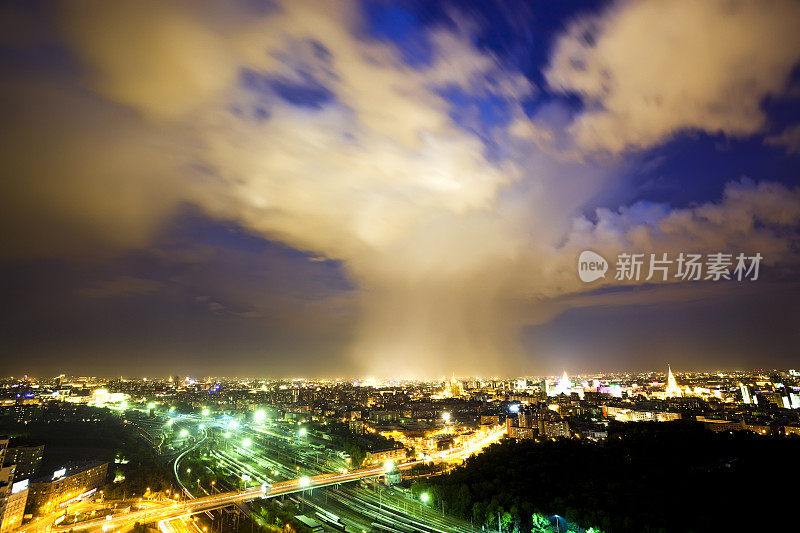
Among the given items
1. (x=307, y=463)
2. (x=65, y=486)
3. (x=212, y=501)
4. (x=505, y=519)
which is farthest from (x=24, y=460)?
(x=505, y=519)

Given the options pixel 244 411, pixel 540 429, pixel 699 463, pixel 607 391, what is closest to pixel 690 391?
pixel 607 391

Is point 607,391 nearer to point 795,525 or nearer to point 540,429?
point 540,429

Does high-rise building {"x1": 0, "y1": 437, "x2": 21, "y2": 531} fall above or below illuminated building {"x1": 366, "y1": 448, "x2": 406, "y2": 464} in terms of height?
above

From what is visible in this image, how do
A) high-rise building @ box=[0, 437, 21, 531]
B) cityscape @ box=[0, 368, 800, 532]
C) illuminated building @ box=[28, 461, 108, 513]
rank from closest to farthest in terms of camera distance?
high-rise building @ box=[0, 437, 21, 531]
cityscape @ box=[0, 368, 800, 532]
illuminated building @ box=[28, 461, 108, 513]

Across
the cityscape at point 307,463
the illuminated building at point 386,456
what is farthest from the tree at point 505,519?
the illuminated building at point 386,456

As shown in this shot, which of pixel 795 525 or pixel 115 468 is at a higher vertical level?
pixel 795 525

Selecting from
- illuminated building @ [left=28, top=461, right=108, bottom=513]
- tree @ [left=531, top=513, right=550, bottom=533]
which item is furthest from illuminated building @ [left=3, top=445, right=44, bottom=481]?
tree @ [left=531, top=513, right=550, bottom=533]

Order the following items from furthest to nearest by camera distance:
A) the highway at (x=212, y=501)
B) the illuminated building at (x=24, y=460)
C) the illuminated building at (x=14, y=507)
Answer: the illuminated building at (x=24, y=460)
the illuminated building at (x=14, y=507)
the highway at (x=212, y=501)

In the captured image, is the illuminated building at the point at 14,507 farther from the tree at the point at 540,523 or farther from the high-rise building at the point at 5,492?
the tree at the point at 540,523

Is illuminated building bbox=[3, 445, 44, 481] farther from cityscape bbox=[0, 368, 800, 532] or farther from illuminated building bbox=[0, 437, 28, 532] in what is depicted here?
illuminated building bbox=[0, 437, 28, 532]
